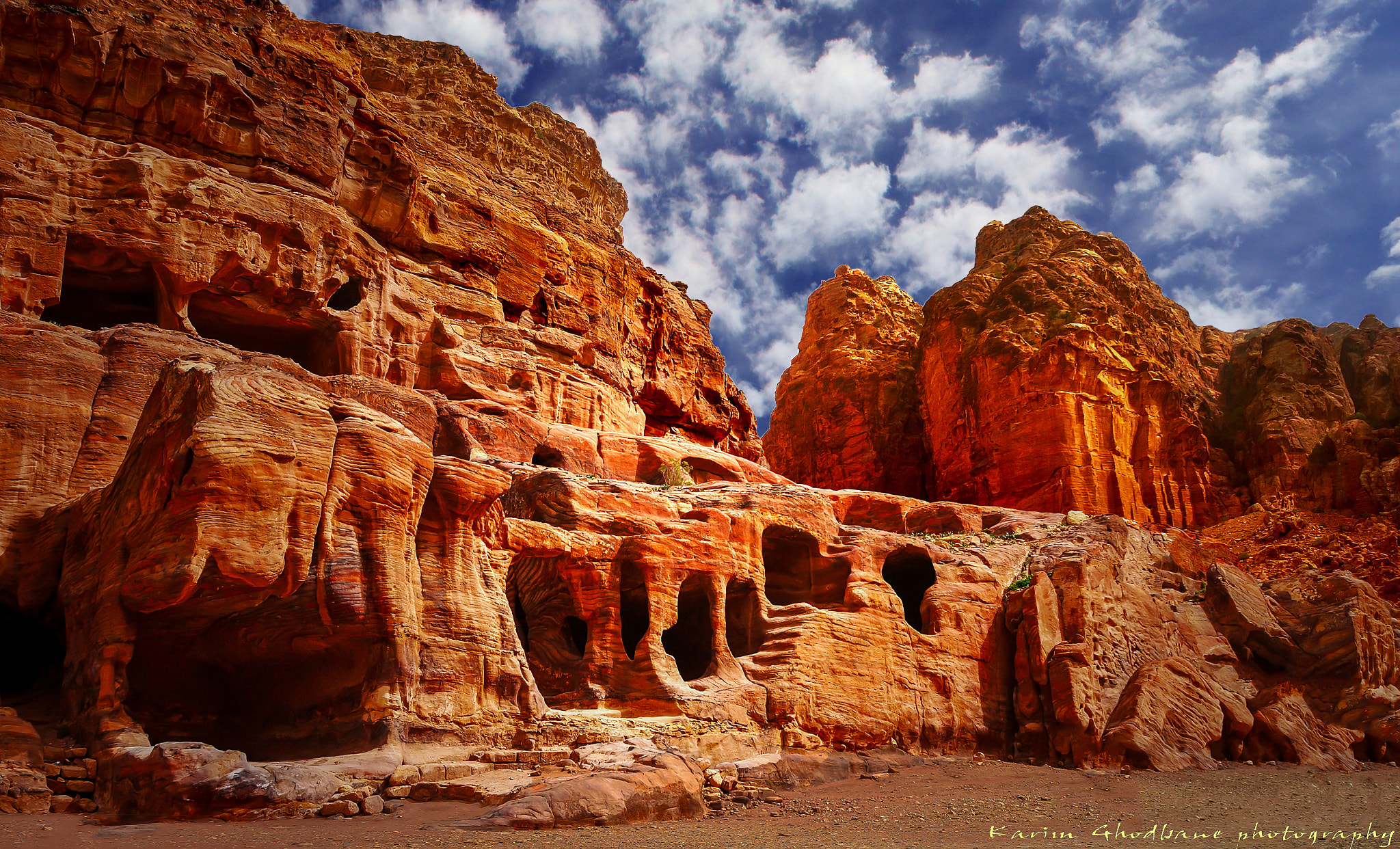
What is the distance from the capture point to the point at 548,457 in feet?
93.9

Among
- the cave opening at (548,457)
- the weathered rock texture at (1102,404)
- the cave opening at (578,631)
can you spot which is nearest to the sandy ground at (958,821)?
the cave opening at (578,631)

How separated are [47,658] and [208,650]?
11.7ft

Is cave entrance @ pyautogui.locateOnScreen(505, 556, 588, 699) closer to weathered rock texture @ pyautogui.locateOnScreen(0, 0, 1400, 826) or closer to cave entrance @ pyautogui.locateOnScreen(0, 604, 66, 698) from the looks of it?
weathered rock texture @ pyautogui.locateOnScreen(0, 0, 1400, 826)

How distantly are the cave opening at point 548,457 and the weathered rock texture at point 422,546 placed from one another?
65 mm

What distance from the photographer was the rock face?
5881 centimetres

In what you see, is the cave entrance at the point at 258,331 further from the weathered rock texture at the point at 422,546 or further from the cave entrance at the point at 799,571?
the cave entrance at the point at 799,571

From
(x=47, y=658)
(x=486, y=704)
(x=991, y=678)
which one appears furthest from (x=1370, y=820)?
(x=47, y=658)

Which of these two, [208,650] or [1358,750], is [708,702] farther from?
[1358,750]

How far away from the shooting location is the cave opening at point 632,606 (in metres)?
20.1

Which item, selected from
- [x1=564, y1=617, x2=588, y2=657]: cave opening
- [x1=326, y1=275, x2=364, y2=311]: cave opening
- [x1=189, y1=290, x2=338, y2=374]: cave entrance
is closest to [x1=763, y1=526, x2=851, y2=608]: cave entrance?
[x1=564, y1=617, x2=588, y2=657]: cave opening

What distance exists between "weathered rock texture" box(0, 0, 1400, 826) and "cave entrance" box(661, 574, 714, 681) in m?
0.11

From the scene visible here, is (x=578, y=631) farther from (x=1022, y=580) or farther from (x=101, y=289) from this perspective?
(x=101, y=289)

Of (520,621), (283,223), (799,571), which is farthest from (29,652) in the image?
(799,571)

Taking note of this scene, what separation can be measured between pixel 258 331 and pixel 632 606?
15533mm
